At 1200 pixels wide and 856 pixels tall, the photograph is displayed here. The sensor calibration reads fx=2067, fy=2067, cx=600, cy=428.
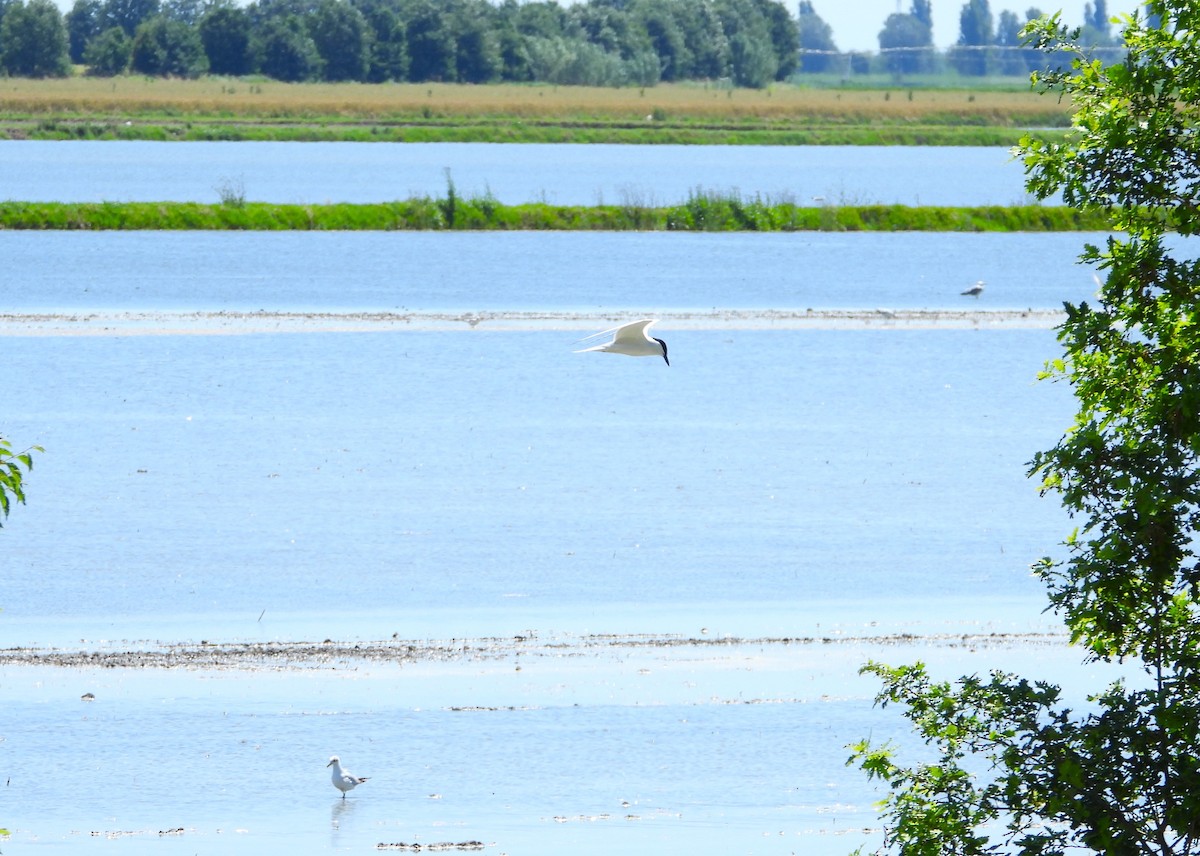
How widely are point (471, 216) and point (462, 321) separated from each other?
13575 millimetres

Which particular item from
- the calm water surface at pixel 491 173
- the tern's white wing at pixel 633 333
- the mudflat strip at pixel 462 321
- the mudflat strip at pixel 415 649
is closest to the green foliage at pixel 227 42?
the calm water surface at pixel 491 173

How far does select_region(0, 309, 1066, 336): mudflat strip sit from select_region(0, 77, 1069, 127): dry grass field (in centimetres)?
5607

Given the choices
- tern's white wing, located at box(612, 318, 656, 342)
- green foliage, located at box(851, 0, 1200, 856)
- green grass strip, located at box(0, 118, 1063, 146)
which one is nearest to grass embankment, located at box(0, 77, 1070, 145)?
green grass strip, located at box(0, 118, 1063, 146)

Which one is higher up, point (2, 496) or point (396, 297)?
point (2, 496)

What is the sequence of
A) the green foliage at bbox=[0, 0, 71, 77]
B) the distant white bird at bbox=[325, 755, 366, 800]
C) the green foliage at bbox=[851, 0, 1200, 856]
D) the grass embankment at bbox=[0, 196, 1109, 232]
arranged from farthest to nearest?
the green foliage at bbox=[0, 0, 71, 77]
the grass embankment at bbox=[0, 196, 1109, 232]
the distant white bird at bbox=[325, 755, 366, 800]
the green foliage at bbox=[851, 0, 1200, 856]

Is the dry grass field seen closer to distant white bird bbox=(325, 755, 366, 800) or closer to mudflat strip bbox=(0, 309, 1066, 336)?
mudflat strip bbox=(0, 309, 1066, 336)

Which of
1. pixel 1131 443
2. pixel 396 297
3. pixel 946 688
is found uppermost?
pixel 1131 443

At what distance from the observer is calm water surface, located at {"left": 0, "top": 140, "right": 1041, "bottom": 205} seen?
201ft

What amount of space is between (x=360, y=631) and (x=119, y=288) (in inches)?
1031

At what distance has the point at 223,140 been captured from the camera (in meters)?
91.2

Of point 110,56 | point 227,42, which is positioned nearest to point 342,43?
point 227,42

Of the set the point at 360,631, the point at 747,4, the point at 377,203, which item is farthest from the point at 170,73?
the point at 360,631

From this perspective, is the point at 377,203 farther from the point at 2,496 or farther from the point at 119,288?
the point at 2,496

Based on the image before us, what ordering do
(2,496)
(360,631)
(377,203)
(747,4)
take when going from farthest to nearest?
(747,4)
(377,203)
(360,631)
(2,496)
